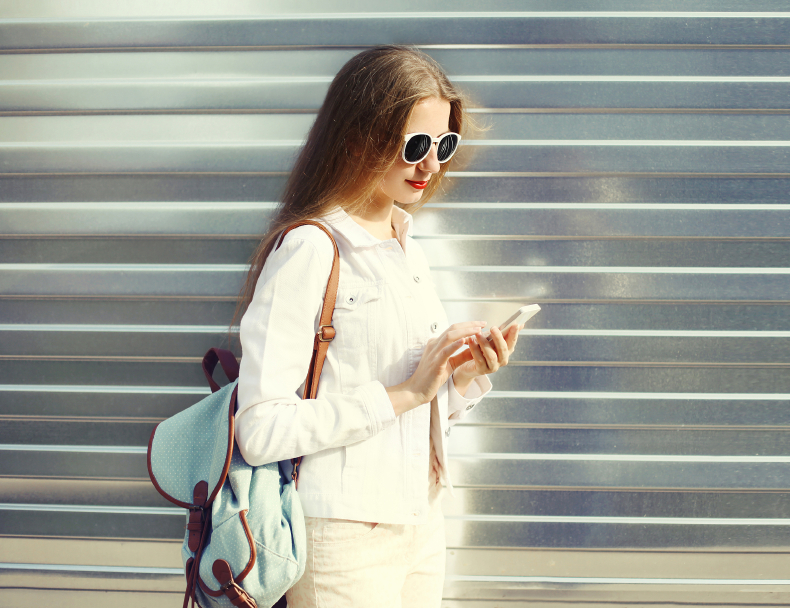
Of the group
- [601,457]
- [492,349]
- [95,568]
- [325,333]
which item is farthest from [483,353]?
[95,568]

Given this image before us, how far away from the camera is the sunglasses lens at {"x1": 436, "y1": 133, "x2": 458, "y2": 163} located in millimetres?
1442

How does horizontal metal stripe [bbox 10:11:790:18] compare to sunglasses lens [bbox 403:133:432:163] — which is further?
horizontal metal stripe [bbox 10:11:790:18]

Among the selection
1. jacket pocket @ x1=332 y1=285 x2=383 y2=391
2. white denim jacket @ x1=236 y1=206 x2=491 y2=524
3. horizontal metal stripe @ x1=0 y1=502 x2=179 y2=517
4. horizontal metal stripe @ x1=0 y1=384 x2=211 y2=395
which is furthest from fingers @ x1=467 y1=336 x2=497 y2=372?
horizontal metal stripe @ x1=0 y1=502 x2=179 y2=517

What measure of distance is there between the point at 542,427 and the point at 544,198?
1.03 meters

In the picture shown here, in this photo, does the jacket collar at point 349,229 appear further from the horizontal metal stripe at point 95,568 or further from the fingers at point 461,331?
the horizontal metal stripe at point 95,568

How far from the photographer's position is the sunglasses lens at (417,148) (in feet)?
4.50

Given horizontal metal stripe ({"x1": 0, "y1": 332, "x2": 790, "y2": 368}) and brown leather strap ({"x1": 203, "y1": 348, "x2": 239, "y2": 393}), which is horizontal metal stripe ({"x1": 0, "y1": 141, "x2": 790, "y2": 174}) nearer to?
horizontal metal stripe ({"x1": 0, "y1": 332, "x2": 790, "y2": 368})

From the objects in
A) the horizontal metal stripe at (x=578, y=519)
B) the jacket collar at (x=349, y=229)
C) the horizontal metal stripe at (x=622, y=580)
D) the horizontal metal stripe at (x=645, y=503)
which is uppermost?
the jacket collar at (x=349, y=229)

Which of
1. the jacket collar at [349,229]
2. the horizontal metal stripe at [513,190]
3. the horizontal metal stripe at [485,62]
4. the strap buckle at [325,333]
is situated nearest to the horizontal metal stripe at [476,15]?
the horizontal metal stripe at [485,62]

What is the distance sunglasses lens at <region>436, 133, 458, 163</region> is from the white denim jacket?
0.30 metres

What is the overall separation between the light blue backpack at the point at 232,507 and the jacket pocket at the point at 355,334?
0.03m

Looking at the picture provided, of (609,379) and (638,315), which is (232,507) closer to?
(609,379)

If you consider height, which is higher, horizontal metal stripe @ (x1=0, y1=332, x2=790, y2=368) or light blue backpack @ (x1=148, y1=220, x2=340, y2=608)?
horizontal metal stripe @ (x1=0, y1=332, x2=790, y2=368)

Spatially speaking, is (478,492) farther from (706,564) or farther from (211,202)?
(211,202)
